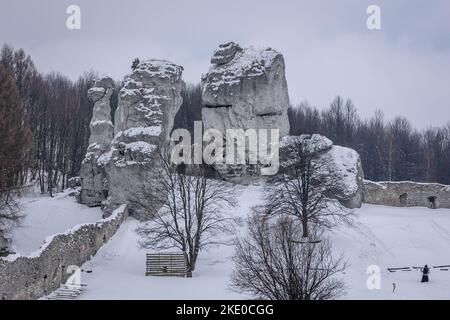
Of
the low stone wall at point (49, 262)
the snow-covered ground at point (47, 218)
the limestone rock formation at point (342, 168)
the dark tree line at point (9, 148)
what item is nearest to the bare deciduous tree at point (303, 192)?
the limestone rock formation at point (342, 168)

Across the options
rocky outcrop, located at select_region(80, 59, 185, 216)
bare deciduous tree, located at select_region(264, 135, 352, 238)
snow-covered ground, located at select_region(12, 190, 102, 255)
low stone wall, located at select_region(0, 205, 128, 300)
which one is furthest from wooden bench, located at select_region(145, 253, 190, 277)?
rocky outcrop, located at select_region(80, 59, 185, 216)

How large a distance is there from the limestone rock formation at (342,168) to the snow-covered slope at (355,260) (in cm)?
120

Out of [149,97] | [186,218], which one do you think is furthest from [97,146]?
[186,218]

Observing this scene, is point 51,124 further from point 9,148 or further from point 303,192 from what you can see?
point 303,192

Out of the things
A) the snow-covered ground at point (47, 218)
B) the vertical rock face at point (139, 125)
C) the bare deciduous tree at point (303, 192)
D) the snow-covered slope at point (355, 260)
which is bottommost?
the snow-covered slope at point (355, 260)

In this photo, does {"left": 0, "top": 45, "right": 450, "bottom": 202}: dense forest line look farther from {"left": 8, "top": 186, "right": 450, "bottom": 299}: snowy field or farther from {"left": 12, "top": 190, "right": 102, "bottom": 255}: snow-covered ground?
{"left": 8, "top": 186, "right": 450, "bottom": 299}: snowy field

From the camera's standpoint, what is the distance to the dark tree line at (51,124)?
158ft

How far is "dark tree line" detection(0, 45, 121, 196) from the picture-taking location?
48.0 m

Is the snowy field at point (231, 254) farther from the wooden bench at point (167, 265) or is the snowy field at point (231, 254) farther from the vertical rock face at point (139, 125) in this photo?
the vertical rock face at point (139, 125)

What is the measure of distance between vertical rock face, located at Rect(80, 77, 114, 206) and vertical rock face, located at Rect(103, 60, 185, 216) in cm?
118

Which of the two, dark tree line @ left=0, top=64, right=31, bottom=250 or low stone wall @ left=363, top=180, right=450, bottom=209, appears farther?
low stone wall @ left=363, top=180, right=450, bottom=209

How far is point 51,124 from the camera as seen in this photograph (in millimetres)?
51844

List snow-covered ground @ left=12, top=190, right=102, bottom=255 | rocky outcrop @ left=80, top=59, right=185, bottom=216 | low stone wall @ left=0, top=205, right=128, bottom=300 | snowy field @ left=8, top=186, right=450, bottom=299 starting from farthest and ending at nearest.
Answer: rocky outcrop @ left=80, top=59, right=185, bottom=216 → snow-covered ground @ left=12, top=190, right=102, bottom=255 → snowy field @ left=8, top=186, right=450, bottom=299 → low stone wall @ left=0, top=205, right=128, bottom=300
